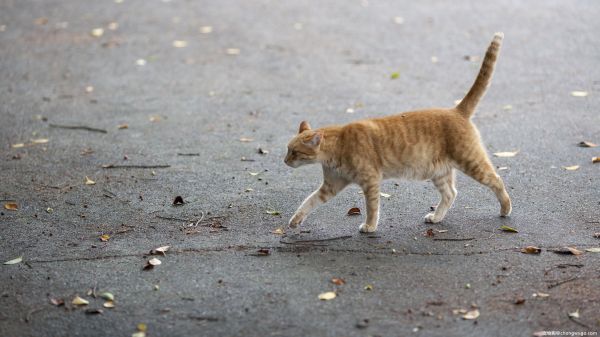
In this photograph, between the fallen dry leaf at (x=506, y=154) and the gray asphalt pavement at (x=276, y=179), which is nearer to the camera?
the gray asphalt pavement at (x=276, y=179)

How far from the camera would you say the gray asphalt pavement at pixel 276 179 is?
4.84 m

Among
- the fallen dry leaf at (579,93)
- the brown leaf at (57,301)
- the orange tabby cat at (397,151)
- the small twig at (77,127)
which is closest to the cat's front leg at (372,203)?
the orange tabby cat at (397,151)

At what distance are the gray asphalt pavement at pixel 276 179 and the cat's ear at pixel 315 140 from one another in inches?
27.0

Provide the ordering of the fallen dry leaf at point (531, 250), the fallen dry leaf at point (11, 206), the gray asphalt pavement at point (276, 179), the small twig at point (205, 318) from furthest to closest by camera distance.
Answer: the fallen dry leaf at point (11, 206) → the fallen dry leaf at point (531, 250) → the gray asphalt pavement at point (276, 179) → the small twig at point (205, 318)

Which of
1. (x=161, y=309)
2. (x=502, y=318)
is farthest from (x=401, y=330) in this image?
(x=161, y=309)

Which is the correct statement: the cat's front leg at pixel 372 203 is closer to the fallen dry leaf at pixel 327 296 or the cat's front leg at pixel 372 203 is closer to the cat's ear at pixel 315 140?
the cat's ear at pixel 315 140

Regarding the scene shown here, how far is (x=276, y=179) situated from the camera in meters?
7.25

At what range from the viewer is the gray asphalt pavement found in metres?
4.84

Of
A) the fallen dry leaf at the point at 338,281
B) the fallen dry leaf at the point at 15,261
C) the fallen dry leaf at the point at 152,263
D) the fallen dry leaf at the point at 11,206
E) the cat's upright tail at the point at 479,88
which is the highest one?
the cat's upright tail at the point at 479,88

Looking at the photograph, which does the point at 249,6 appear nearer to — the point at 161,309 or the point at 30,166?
the point at 30,166

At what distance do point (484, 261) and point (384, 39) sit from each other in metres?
7.22

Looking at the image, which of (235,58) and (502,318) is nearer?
(502,318)

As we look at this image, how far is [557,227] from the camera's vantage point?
5.88m

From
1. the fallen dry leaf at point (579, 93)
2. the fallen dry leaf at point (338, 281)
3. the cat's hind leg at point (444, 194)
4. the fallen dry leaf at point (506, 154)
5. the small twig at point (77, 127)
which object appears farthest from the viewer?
the fallen dry leaf at point (579, 93)
